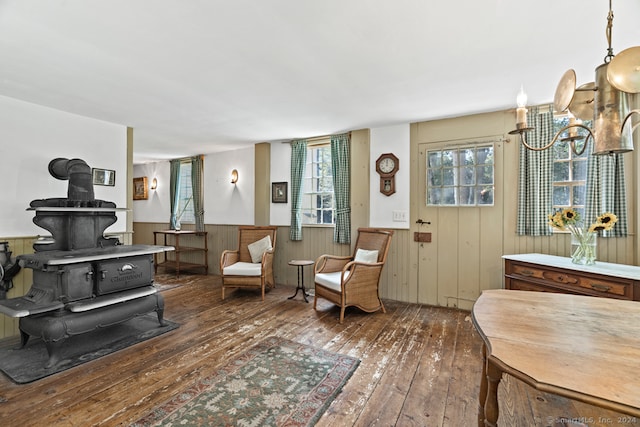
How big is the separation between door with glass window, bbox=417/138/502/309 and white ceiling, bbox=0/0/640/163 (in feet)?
1.70

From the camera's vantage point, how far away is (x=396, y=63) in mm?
2301

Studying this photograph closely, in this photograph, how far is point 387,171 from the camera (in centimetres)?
396

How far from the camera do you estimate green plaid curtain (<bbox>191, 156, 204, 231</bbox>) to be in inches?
230

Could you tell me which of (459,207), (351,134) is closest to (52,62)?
(351,134)

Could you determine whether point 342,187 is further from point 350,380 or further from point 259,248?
point 350,380

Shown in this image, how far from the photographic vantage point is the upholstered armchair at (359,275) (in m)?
3.25

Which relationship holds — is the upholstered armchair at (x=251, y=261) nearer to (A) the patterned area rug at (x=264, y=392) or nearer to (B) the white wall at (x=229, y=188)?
(B) the white wall at (x=229, y=188)

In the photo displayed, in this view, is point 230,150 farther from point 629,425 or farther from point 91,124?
point 629,425

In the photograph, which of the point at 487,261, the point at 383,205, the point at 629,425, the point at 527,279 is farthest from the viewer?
the point at 383,205

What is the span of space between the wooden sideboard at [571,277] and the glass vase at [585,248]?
0.20 ft

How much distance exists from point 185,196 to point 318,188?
3.31 meters

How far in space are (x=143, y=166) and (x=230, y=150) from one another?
9.42ft

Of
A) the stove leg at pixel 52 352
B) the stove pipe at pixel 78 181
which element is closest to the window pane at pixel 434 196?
the stove pipe at pixel 78 181

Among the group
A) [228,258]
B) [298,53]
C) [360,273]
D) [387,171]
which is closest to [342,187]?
[387,171]
